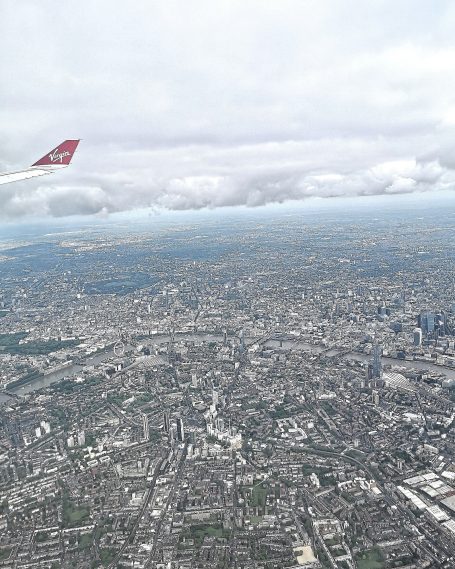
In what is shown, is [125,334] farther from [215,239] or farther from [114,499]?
[215,239]

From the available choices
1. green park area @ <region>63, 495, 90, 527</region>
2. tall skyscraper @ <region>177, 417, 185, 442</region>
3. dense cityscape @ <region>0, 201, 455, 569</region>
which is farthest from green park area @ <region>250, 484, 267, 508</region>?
green park area @ <region>63, 495, 90, 527</region>

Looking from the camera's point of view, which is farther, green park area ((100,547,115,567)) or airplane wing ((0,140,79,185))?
green park area ((100,547,115,567))

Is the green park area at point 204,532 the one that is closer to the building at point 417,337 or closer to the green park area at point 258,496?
the green park area at point 258,496

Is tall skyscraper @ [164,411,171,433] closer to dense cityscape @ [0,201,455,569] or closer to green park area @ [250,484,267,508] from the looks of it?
dense cityscape @ [0,201,455,569]

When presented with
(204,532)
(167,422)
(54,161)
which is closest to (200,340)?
(167,422)

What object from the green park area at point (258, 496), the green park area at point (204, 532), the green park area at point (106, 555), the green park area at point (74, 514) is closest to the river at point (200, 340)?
the green park area at point (74, 514)

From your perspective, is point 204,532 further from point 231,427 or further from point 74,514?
point 231,427
